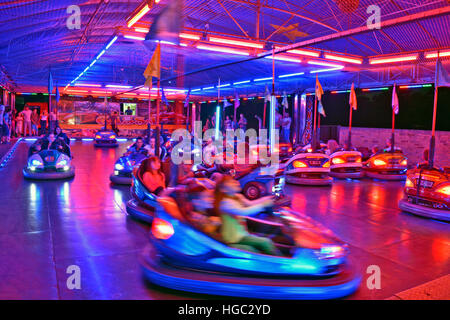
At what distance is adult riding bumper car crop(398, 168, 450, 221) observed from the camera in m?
4.94

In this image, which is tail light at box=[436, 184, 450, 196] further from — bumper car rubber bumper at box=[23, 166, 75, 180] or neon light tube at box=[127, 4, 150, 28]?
bumper car rubber bumper at box=[23, 166, 75, 180]

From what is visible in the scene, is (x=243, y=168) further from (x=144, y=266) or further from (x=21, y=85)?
(x=21, y=85)

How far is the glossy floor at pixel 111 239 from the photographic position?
2684 millimetres

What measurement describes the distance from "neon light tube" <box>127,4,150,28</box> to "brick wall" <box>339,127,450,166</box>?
9.62 meters

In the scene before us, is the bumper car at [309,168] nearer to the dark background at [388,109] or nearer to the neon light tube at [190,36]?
the neon light tube at [190,36]

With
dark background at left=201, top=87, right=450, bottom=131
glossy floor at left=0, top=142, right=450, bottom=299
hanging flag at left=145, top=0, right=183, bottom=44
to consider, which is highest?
hanging flag at left=145, top=0, right=183, bottom=44

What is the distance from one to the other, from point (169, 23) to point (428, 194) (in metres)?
4.19

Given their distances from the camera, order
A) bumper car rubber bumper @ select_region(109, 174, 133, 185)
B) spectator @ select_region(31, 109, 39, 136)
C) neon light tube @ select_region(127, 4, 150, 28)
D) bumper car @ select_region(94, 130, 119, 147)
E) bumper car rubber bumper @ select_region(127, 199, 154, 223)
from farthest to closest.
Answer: spectator @ select_region(31, 109, 39, 136) < bumper car @ select_region(94, 130, 119, 147) < bumper car rubber bumper @ select_region(109, 174, 133, 185) < neon light tube @ select_region(127, 4, 150, 28) < bumper car rubber bumper @ select_region(127, 199, 154, 223)

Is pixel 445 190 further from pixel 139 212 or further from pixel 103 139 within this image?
pixel 103 139

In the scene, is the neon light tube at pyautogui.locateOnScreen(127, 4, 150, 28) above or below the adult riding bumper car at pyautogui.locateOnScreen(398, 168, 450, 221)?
above

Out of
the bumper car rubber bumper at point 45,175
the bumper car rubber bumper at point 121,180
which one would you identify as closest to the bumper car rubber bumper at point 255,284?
the bumper car rubber bumper at point 121,180

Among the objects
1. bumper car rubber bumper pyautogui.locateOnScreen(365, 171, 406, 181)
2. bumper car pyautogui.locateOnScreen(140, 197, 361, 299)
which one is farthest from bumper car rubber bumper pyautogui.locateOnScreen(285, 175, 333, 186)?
bumper car pyautogui.locateOnScreen(140, 197, 361, 299)

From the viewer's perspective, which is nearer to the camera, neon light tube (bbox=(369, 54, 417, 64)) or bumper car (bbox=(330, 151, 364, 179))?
bumper car (bbox=(330, 151, 364, 179))
